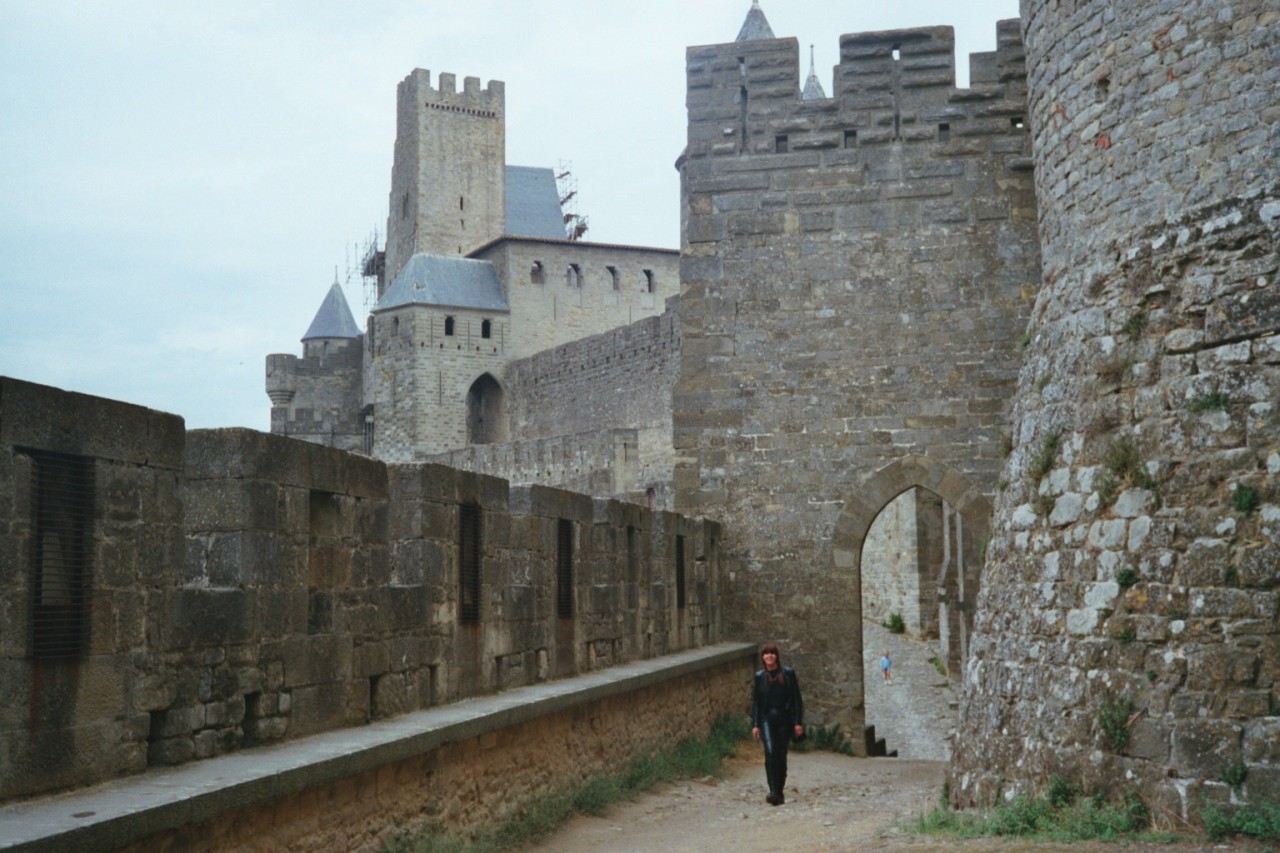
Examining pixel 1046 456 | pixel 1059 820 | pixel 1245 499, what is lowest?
pixel 1059 820

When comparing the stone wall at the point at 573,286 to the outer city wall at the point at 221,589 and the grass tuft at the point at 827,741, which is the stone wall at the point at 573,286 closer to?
the grass tuft at the point at 827,741

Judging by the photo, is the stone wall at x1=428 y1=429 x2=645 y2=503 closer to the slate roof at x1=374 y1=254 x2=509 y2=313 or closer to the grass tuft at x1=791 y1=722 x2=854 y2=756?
the slate roof at x1=374 y1=254 x2=509 y2=313

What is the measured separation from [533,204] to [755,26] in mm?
17304

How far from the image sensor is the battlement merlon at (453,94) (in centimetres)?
5006

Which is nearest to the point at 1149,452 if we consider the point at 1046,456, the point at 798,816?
the point at 1046,456

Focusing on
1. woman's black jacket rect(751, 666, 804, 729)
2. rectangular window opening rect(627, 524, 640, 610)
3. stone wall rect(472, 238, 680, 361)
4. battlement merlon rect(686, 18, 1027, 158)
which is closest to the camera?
woman's black jacket rect(751, 666, 804, 729)

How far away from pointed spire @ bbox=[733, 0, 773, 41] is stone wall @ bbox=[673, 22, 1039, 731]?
22.8 meters

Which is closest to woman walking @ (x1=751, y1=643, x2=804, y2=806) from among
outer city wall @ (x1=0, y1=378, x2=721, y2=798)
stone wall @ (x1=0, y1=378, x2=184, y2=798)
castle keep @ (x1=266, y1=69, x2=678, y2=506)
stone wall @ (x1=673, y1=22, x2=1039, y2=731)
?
outer city wall @ (x1=0, y1=378, x2=721, y2=798)

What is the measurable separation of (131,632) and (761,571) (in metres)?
8.92

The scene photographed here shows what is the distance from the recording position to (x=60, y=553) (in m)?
4.36

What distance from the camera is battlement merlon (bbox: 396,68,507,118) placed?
5006 centimetres

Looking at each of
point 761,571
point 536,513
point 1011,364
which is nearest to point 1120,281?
point 536,513

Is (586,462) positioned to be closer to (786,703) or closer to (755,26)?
(755,26)

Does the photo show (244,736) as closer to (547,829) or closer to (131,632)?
(131,632)
